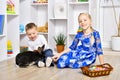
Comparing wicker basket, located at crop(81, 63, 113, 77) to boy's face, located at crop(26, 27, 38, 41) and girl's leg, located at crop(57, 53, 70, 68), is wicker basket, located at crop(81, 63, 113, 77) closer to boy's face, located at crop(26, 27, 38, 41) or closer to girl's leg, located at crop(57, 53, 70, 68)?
girl's leg, located at crop(57, 53, 70, 68)

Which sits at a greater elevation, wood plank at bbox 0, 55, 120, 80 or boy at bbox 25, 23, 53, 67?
boy at bbox 25, 23, 53, 67

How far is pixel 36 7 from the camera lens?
421 centimetres

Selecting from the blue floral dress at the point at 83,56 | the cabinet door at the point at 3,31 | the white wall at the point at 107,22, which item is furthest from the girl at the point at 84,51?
the white wall at the point at 107,22

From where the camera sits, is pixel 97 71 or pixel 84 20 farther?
pixel 84 20

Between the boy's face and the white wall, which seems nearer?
the boy's face

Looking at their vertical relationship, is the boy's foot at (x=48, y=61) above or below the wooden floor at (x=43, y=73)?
above

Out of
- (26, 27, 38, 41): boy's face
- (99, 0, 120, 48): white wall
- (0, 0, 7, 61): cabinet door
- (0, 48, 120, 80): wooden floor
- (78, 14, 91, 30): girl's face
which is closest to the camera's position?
(0, 48, 120, 80): wooden floor

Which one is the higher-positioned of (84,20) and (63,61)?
(84,20)

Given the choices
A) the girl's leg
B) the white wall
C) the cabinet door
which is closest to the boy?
the girl's leg

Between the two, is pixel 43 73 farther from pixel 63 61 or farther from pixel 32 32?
pixel 32 32

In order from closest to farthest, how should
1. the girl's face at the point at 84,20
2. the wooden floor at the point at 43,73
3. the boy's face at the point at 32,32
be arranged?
the wooden floor at the point at 43,73
the girl's face at the point at 84,20
the boy's face at the point at 32,32

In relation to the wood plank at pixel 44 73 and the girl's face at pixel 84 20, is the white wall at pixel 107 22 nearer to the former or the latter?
the wood plank at pixel 44 73

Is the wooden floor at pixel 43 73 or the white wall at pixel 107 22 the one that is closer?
the wooden floor at pixel 43 73

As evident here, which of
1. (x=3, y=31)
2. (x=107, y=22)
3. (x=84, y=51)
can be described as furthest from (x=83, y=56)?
(x=107, y=22)
